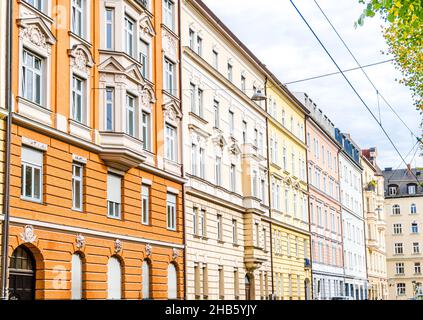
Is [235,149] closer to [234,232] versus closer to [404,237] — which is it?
[234,232]

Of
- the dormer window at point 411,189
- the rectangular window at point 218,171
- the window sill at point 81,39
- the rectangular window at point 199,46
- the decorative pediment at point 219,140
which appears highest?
the dormer window at point 411,189

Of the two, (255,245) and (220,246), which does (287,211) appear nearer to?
(255,245)

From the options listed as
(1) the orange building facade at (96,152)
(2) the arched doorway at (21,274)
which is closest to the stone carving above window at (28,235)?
(1) the orange building facade at (96,152)

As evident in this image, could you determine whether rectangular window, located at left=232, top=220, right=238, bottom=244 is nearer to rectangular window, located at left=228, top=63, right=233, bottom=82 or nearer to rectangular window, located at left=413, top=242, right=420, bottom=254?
rectangular window, located at left=228, top=63, right=233, bottom=82

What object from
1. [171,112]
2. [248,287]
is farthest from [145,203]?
[248,287]

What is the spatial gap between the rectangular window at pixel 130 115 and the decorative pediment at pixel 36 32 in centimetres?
523

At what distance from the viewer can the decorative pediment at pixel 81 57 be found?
79.0 feet

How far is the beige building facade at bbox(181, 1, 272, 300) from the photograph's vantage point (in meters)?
34.5

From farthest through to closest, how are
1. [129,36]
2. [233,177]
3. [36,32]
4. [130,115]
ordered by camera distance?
[233,177]
[129,36]
[130,115]
[36,32]

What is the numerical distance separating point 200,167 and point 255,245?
834 cm

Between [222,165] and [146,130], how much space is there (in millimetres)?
9847

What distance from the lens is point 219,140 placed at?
38.7 metres

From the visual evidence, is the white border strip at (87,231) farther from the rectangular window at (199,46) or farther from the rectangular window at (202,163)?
the rectangular window at (199,46)

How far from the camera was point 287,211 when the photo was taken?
52.6m
